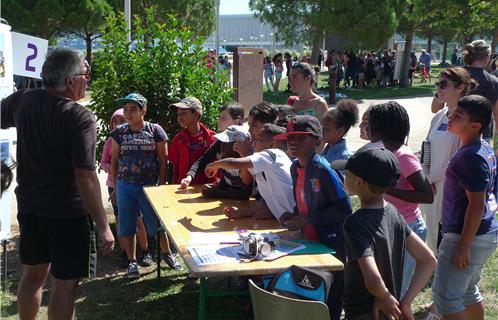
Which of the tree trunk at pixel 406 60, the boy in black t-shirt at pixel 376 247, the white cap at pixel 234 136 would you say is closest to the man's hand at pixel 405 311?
the boy in black t-shirt at pixel 376 247

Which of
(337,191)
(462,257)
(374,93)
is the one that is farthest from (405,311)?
(374,93)

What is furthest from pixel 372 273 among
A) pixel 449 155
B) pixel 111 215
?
pixel 111 215

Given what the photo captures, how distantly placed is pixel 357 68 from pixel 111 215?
21777mm

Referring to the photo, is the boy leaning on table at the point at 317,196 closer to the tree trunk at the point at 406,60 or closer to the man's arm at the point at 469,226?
the man's arm at the point at 469,226

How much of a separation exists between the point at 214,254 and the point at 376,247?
94cm

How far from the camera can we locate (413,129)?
1530 centimetres

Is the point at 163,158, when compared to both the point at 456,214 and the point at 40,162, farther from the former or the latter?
the point at 456,214

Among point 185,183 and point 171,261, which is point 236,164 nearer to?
point 185,183

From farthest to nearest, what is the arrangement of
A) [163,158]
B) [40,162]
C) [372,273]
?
[163,158]
[40,162]
[372,273]

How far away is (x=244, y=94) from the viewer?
13.6m

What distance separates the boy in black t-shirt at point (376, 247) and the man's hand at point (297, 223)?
0.74m

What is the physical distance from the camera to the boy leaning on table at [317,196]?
3402 millimetres

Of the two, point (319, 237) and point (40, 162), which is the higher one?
point (40, 162)

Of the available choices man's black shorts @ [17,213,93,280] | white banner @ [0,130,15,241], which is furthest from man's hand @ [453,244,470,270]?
white banner @ [0,130,15,241]
